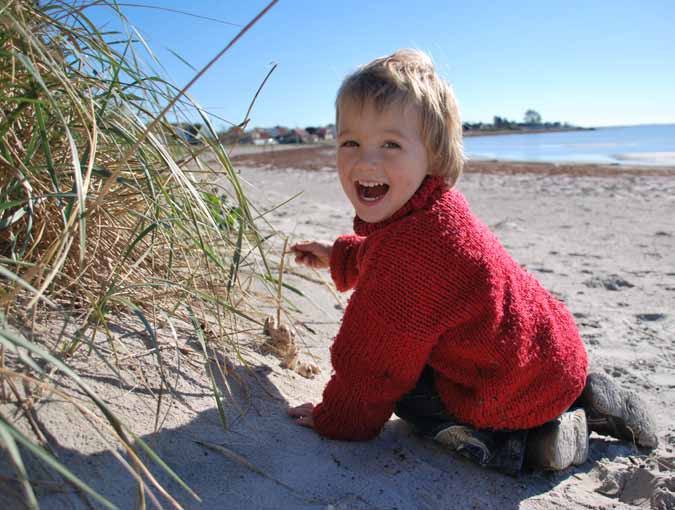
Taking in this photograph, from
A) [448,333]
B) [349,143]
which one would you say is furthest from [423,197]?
[448,333]

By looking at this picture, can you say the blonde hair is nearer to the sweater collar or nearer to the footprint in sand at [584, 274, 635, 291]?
the sweater collar

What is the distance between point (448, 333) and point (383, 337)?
16 cm

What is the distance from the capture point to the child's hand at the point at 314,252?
6.48 feet

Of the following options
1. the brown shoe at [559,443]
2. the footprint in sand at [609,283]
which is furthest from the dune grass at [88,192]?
the footprint in sand at [609,283]

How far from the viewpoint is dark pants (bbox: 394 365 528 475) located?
1503mm

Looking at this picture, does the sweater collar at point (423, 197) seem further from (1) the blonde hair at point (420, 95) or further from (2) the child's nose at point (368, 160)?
(2) the child's nose at point (368, 160)

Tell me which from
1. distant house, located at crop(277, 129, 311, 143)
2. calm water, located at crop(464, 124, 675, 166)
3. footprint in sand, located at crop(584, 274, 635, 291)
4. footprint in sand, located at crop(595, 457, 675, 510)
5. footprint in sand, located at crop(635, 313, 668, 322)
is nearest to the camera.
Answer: footprint in sand, located at crop(595, 457, 675, 510)

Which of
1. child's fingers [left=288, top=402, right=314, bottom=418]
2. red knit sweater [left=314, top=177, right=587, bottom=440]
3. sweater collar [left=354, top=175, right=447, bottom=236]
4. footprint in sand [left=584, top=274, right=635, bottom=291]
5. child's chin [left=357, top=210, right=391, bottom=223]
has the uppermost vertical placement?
sweater collar [left=354, top=175, right=447, bottom=236]

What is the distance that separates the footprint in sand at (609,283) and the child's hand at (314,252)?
165 centimetres

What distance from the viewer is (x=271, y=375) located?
1812mm

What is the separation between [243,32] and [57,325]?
87 cm

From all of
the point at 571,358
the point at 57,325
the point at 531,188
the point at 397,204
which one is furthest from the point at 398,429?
the point at 531,188

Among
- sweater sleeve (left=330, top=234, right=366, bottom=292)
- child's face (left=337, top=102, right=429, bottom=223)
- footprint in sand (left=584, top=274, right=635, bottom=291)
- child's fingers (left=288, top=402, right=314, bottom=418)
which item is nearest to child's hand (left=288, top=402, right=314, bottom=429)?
child's fingers (left=288, top=402, right=314, bottom=418)

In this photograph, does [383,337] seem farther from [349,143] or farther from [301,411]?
[349,143]
